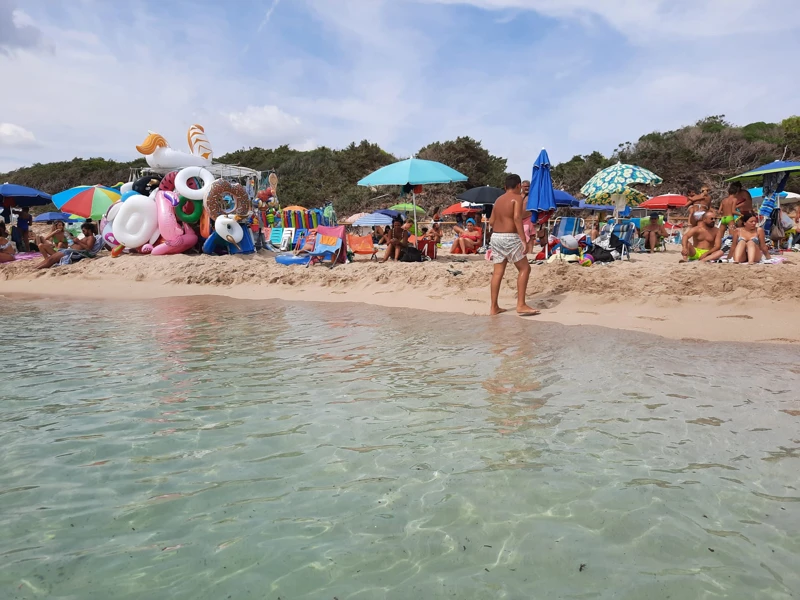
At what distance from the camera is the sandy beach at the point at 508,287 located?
570cm

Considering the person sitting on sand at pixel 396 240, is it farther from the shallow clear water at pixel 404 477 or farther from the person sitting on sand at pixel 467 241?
the shallow clear water at pixel 404 477

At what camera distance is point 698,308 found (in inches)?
238

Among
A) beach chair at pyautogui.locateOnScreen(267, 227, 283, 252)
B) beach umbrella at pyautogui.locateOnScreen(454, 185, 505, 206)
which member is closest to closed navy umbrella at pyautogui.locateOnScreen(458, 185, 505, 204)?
beach umbrella at pyautogui.locateOnScreen(454, 185, 505, 206)

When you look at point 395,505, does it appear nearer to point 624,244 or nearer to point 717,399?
point 717,399

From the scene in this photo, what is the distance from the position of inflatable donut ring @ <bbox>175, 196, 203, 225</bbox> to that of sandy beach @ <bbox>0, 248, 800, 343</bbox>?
90 centimetres

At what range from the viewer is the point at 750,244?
7.77 meters

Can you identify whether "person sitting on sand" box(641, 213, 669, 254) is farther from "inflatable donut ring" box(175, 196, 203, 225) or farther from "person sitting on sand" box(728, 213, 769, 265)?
"inflatable donut ring" box(175, 196, 203, 225)

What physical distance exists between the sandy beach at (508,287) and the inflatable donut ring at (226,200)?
91 centimetres

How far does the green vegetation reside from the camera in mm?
27141

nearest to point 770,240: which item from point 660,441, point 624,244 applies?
point 624,244

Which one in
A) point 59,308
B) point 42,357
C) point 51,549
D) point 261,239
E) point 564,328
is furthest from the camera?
point 261,239

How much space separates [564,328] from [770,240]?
21.4 feet

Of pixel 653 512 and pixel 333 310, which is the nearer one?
pixel 653 512

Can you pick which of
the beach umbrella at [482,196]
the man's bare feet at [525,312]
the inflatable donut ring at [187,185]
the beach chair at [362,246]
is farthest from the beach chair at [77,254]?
the man's bare feet at [525,312]
